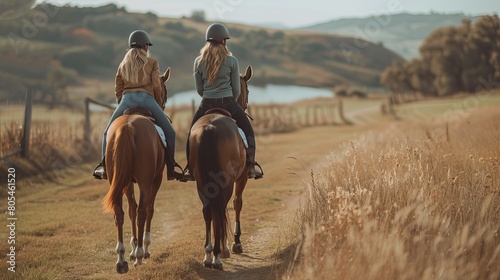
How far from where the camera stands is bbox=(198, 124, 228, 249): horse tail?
7.79m

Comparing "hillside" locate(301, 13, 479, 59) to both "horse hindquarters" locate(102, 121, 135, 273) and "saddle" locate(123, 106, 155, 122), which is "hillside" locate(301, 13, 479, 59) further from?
"horse hindquarters" locate(102, 121, 135, 273)

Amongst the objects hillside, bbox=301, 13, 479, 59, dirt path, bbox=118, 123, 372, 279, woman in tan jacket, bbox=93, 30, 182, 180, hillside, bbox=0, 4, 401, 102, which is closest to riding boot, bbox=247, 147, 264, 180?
dirt path, bbox=118, 123, 372, 279

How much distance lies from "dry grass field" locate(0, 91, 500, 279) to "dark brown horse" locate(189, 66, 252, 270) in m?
0.47

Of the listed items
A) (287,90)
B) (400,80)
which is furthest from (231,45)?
(400,80)

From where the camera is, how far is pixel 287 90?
79.4 metres

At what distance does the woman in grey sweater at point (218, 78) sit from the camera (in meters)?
8.70

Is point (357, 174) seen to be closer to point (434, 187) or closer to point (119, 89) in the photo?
point (434, 187)

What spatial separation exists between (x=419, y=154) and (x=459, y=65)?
4061 centimetres

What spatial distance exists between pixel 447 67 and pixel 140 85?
147 feet

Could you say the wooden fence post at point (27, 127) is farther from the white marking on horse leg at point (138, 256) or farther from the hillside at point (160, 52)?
the hillside at point (160, 52)

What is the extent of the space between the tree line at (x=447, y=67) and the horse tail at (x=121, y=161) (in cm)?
2042

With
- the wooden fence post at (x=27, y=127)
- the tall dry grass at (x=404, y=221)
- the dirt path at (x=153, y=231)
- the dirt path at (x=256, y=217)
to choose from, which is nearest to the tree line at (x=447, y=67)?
the dirt path at (x=256, y=217)

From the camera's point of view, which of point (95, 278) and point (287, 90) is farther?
point (287, 90)

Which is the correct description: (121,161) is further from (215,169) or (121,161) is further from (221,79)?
(221,79)
